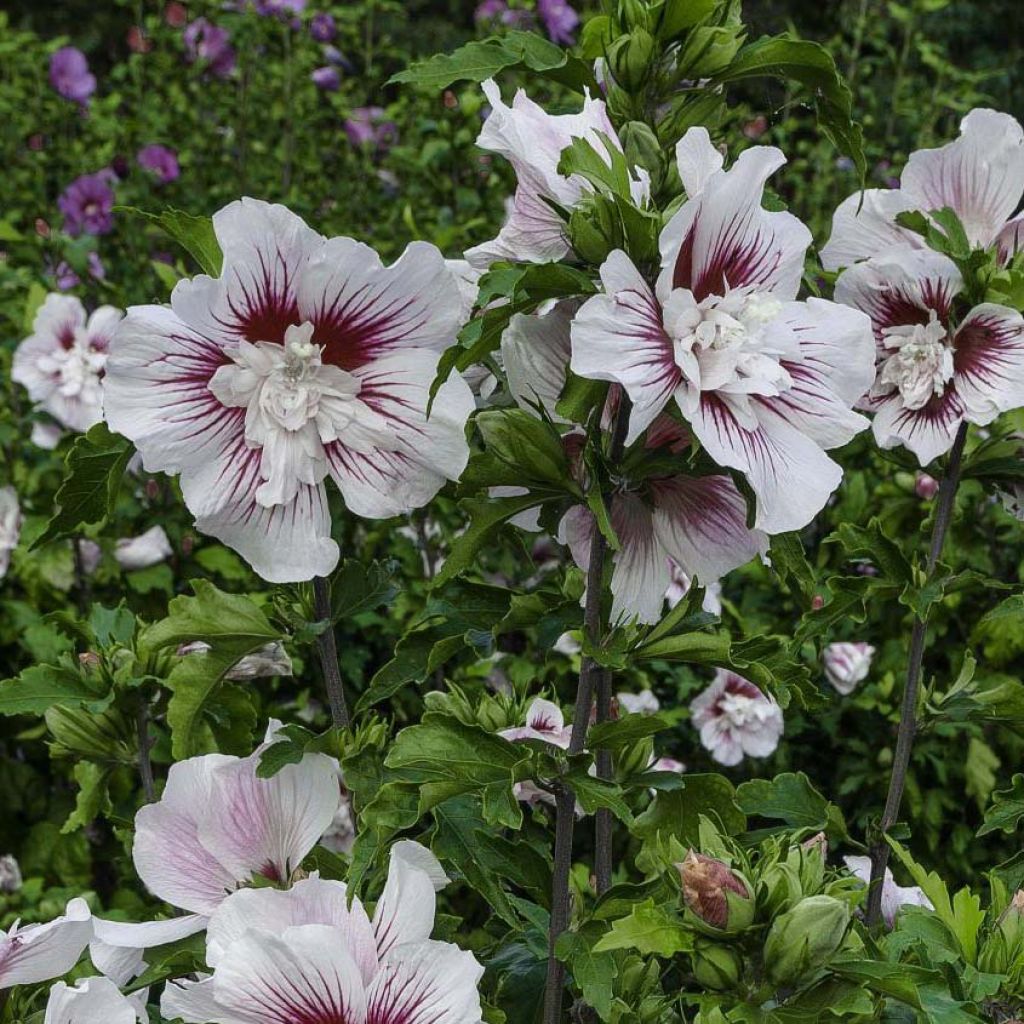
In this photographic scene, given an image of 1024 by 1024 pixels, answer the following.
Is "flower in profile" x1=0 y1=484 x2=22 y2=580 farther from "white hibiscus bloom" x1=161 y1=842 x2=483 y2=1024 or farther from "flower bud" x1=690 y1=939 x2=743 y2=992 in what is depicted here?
"flower bud" x1=690 y1=939 x2=743 y2=992

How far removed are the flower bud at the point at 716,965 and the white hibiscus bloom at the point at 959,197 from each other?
2.30 ft

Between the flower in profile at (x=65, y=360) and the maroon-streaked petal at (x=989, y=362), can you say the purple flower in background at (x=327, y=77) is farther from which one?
the maroon-streaked petal at (x=989, y=362)

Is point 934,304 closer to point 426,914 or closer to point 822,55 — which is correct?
point 822,55

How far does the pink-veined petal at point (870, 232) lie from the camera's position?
1349mm

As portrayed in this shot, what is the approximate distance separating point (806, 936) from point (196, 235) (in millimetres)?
646

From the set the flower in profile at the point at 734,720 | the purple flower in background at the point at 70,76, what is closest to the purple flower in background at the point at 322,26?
the purple flower in background at the point at 70,76

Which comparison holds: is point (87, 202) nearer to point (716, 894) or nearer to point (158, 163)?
point (158, 163)

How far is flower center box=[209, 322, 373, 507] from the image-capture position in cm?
102

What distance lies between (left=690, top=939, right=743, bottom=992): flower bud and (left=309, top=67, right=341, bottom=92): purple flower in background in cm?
349

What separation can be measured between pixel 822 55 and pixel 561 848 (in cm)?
62

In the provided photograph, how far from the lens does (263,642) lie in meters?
1.14

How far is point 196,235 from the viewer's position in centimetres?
104

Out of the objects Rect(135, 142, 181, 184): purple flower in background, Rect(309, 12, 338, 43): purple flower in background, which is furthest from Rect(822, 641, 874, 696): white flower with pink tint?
Rect(309, 12, 338, 43): purple flower in background

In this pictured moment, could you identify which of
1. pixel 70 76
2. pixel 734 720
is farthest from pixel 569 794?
pixel 70 76
